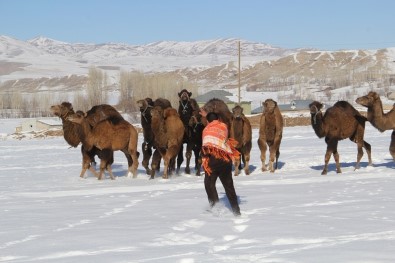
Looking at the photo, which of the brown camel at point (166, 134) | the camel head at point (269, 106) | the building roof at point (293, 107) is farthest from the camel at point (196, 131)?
the building roof at point (293, 107)

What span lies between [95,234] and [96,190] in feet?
16.6

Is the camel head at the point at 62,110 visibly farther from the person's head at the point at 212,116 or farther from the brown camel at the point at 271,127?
the person's head at the point at 212,116

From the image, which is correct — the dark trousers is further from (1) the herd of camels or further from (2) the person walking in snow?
(1) the herd of camels

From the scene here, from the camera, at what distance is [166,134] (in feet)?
45.4

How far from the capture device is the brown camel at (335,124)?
14070 millimetres

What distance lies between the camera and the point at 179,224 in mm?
7539

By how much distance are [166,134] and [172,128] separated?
0.63 ft

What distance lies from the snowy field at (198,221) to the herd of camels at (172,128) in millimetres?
741

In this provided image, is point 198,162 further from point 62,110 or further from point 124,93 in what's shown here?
point 124,93

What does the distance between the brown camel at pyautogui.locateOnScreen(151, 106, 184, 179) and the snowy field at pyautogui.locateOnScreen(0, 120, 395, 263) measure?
1.88 feet

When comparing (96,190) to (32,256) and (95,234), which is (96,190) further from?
(32,256)

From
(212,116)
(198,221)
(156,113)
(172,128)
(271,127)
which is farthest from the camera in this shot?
(271,127)

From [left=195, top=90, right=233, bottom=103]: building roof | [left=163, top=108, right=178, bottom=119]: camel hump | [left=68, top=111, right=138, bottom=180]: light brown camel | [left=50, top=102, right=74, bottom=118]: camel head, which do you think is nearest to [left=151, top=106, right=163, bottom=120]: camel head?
[left=163, top=108, right=178, bottom=119]: camel hump

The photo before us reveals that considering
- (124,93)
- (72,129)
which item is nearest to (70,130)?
(72,129)
